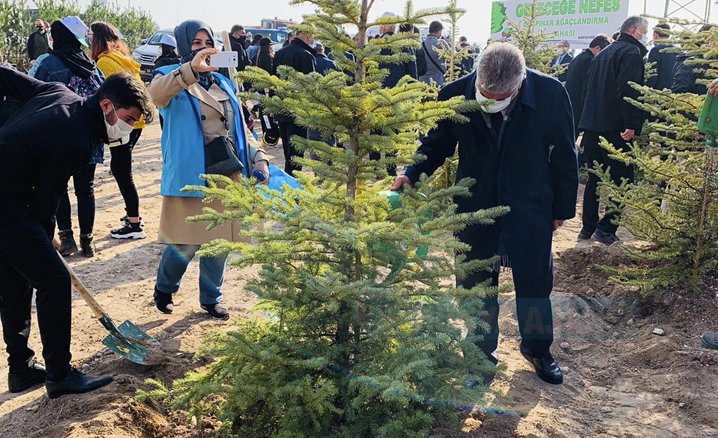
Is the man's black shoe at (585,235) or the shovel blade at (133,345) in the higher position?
the shovel blade at (133,345)

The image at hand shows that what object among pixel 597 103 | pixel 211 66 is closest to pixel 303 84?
pixel 211 66

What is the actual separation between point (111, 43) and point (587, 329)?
4957 mm

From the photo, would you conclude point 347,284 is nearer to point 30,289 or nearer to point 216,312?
point 30,289

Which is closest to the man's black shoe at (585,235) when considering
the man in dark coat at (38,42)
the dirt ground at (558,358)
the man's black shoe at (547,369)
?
the dirt ground at (558,358)

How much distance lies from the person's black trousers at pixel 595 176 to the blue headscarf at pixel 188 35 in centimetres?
434

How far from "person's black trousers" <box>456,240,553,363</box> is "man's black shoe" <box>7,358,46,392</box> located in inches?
98.2

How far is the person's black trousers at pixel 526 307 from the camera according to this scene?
3691 millimetres

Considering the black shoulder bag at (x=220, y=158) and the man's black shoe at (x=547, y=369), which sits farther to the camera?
the black shoulder bag at (x=220, y=158)

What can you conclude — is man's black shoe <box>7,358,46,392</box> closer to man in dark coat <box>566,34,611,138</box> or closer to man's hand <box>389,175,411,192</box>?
man's hand <box>389,175,411,192</box>

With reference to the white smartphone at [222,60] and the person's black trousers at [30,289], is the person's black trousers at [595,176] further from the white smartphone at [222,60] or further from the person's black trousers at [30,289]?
the person's black trousers at [30,289]

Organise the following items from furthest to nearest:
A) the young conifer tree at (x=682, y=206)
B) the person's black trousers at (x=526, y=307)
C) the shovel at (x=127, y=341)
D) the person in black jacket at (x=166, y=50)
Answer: the person in black jacket at (x=166, y=50) → the young conifer tree at (x=682, y=206) → the person's black trousers at (x=526, y=307) → the shovel at (x=127, y=341)

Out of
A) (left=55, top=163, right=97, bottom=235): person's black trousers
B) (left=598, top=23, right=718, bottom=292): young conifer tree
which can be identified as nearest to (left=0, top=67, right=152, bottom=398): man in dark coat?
(left=55, top=163, right=97, bottom=235): person's black trousers

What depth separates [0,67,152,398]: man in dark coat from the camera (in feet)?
10.0

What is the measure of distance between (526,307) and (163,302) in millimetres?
2582
